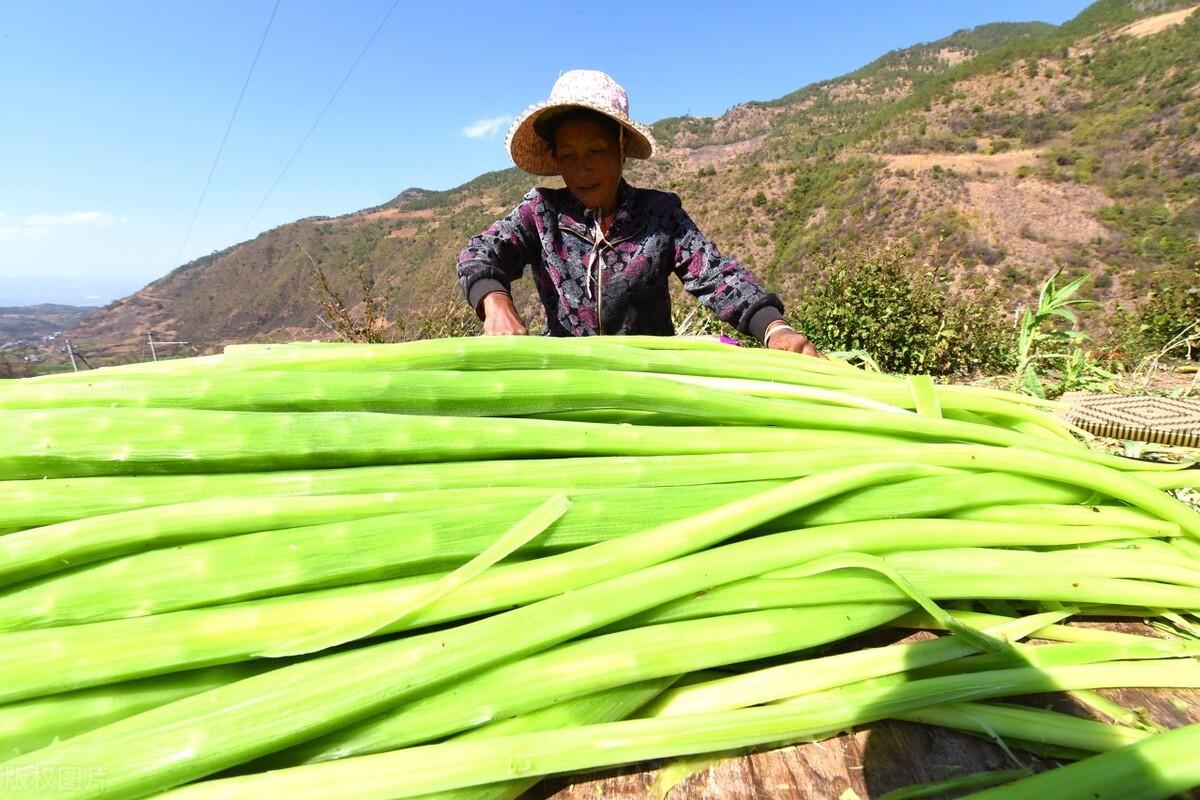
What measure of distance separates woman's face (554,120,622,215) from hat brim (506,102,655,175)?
9cm

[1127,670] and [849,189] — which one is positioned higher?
[849,189]

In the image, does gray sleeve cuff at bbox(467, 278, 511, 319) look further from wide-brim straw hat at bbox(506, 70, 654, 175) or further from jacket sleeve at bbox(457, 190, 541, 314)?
wide-brim straw hat at bbox(506, 70, 654, 175)

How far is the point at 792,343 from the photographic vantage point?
2.15 metres

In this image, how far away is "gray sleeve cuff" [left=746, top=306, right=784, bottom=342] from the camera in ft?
8.00

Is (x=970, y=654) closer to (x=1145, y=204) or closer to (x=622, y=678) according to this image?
(x=622, y=678)

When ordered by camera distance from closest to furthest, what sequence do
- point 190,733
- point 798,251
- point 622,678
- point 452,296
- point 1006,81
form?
point 190,733, point 622,678, point 452,296, point 798,251, point 1006,81

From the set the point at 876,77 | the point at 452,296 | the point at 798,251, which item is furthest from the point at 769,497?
the point at 876,77

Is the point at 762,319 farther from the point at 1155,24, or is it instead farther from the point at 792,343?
the point at 1155,24

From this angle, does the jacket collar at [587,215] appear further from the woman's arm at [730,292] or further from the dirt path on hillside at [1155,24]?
the dirt path on hillside at [1155,24]

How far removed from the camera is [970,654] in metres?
0.98

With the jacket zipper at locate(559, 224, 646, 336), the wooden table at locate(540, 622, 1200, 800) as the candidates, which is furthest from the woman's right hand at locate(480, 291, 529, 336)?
the wooden table at locate(540, 622, 1200, 800)

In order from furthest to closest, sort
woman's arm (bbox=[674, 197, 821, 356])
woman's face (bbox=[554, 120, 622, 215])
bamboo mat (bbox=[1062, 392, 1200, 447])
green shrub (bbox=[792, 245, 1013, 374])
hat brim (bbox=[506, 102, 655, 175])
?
green shrub (bbox=[792, 245, 1013, 374])
woman's face (bbox=[554, 120, 622, 215])
hat brim (bbox=[506, 102, 655, 175])
woman's arm (bbox=[674, 197, 821, 356])
bamboo mat (bbox=[1062, 392, 1200, 447])

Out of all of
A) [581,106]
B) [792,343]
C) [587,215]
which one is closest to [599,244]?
[587,215]

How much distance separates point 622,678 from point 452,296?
853cm
